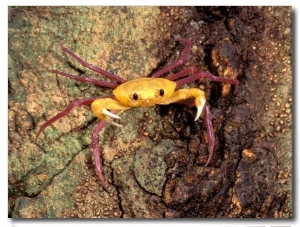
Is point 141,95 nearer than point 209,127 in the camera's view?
Yes

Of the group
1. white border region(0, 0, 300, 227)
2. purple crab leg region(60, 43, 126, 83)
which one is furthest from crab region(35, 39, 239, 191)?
white border region(0, 0, 300, 227)

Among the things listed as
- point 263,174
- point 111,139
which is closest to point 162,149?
point 111,139

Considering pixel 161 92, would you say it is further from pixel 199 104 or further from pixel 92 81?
pixel 92 81

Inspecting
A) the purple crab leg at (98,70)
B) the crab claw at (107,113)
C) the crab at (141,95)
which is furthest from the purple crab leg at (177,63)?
the crab claw at (107,113)

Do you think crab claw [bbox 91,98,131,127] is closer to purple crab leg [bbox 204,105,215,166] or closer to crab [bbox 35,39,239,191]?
crab [bbox 35,39,239,191]

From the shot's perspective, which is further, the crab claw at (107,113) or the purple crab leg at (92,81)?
the purple crab leg at (92,81)

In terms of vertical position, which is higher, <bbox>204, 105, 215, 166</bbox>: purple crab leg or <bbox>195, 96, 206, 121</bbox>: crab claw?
<bbox>195, 96, 206, 121</bbox>: crab claw

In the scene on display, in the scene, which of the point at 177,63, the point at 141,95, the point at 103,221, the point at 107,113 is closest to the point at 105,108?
the point at 107,113

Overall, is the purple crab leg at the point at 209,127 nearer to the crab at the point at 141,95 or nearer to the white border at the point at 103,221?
the crab at the point at 141,95
